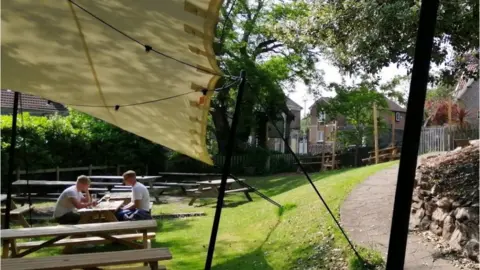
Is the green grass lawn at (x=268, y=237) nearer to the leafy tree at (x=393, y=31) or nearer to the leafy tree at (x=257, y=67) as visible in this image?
the leafy tree at (x=393, y=31)

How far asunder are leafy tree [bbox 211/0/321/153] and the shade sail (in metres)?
20.4

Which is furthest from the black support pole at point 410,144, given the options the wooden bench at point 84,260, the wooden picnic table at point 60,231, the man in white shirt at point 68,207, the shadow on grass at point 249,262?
the man in white shirt at point 68,207

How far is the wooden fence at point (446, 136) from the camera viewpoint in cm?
1673

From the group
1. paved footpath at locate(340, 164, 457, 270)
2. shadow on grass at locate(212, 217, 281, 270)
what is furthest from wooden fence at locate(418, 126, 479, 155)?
shadow on grass at locate(212, 217, 281, 270)

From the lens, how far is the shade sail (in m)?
3.07

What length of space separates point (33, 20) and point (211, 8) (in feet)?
4.53

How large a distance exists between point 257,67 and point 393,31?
19975 mm

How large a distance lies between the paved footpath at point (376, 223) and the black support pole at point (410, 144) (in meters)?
4.14

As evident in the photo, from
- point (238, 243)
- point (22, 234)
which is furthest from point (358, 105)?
point (22, 234)

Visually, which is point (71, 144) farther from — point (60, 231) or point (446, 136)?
point (446, 136)

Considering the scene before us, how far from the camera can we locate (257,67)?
87.8ft

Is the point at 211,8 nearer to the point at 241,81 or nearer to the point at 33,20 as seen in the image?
the point at 241,81

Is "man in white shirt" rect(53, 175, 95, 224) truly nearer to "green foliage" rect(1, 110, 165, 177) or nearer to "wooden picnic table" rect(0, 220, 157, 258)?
"wooden picnic table" rect(0, 220, 157, 258)

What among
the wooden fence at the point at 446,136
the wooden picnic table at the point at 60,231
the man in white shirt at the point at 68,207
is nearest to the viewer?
the wooden picnic table at the point at 60,231
